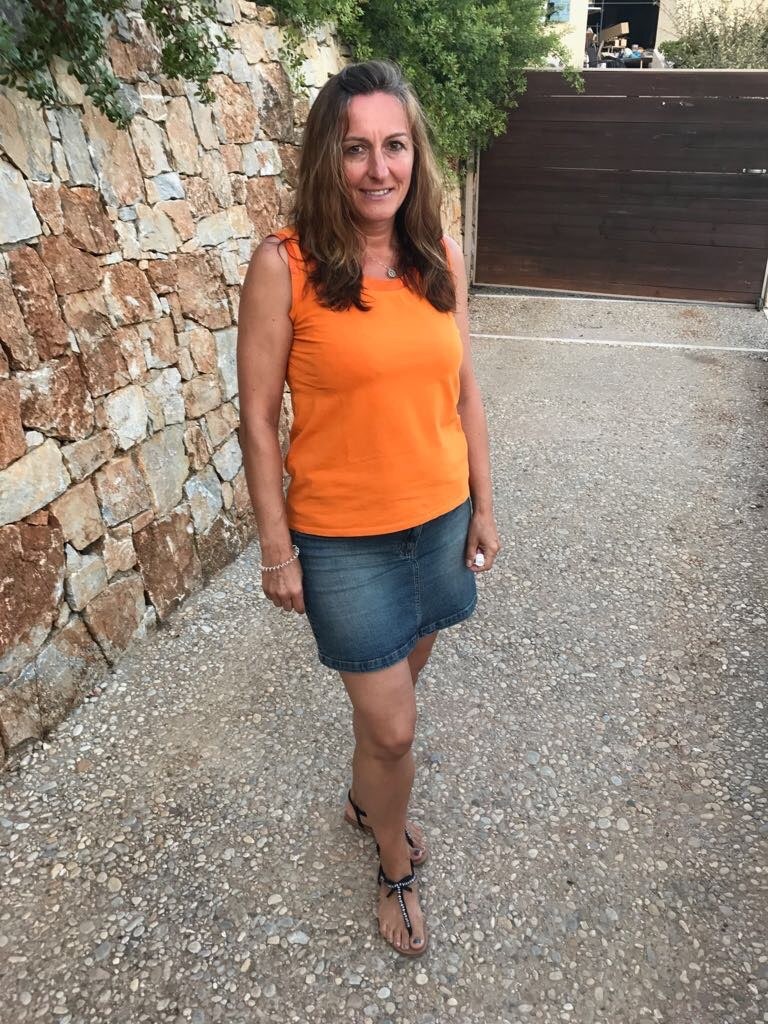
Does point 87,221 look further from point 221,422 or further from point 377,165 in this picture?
point 377,165

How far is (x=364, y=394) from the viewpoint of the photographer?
1370 mm

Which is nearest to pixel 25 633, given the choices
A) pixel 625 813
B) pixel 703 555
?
pixel 625 813

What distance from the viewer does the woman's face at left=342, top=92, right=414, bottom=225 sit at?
1.37 meters

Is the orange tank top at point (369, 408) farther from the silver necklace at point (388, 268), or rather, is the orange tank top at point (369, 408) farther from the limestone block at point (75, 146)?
the limestone block at point (75, 146)

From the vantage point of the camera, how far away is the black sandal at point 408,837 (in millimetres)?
1943

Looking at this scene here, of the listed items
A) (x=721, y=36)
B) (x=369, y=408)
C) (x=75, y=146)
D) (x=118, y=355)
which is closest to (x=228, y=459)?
(x=118, y=355)

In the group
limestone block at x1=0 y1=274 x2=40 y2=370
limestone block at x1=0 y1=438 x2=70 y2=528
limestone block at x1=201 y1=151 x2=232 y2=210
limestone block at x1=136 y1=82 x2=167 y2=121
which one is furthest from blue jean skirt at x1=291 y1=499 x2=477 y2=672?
limestone block at x1=201 y1=151 x2=232 y2=210

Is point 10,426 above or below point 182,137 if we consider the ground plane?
below

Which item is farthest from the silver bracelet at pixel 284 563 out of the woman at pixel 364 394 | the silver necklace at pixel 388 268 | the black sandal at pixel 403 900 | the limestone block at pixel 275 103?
the limestone block at pixel 275 103

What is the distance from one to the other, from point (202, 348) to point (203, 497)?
632mm

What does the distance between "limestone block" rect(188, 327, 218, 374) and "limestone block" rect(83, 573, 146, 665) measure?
0.94m

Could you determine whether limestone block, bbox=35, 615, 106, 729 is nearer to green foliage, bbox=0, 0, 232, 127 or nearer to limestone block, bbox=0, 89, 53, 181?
limestone block, bbox=0, 89, 53, 181

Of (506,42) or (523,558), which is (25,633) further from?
(506,42)

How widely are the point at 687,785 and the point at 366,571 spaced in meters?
1.37
